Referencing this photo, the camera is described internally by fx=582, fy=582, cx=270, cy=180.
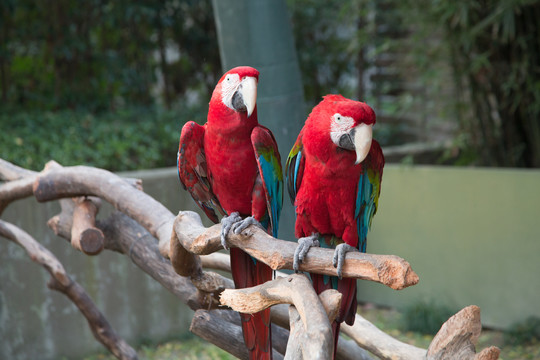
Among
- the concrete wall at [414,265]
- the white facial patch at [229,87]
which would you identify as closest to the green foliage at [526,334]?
the concrete wall at [414,265]

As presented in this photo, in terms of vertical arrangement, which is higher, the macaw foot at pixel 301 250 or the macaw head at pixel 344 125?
the macaw head at pixel 344 125

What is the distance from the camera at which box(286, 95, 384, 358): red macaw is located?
1.06 metres

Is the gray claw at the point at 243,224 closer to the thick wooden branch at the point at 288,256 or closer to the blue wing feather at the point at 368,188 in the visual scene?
the thick wooden branch at the point at 288,256

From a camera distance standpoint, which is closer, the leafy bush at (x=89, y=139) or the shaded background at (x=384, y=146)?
the shaded background at (x=384, y=146)

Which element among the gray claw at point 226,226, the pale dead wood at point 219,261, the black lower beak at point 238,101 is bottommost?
the pale dead wood at point 219,261

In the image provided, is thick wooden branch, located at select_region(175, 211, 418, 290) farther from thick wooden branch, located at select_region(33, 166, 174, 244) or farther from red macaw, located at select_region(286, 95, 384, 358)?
thick wooden branch, located at select_region(33, 166, 174, 244)

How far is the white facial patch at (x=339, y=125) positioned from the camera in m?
1.05

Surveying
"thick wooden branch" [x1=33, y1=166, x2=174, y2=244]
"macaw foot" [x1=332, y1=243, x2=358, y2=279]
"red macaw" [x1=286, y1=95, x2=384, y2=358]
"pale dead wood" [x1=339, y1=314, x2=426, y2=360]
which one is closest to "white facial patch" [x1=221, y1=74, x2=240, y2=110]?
"red macaw" [x1=286, y1=95, x2=384, y2=358]

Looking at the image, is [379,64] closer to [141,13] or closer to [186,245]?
[141,13]

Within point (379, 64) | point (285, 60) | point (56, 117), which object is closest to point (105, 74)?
point (56, 117)

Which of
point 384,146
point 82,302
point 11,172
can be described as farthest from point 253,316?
point 384,146

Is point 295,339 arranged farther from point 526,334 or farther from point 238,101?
point 526,334

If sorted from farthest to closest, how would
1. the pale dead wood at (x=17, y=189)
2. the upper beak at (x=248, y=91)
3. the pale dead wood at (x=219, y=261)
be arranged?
the pale dead wood at (x=17, y=189) < the pale dead wood at (x=219, y=261) < the upper beak at (x=248, y=91)

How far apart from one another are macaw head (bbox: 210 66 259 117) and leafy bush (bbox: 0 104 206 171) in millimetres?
2173
